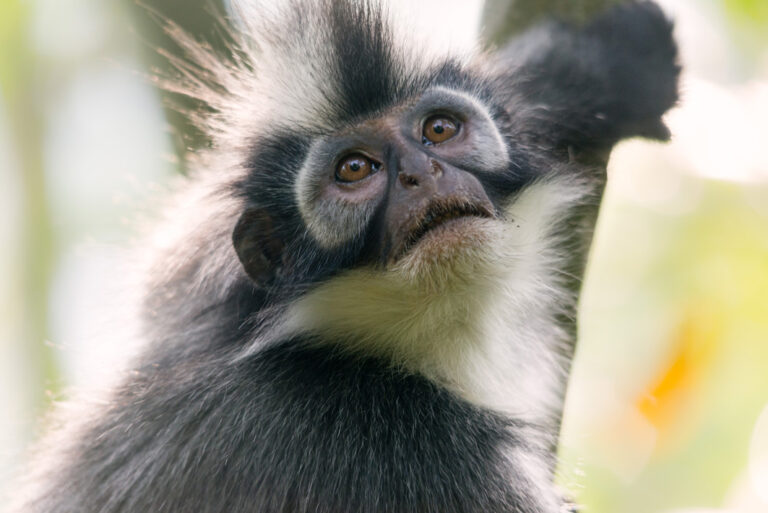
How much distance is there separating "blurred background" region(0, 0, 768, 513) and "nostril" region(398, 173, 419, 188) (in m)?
1.57

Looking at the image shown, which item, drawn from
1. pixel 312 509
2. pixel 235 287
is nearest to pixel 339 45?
pixel 235 287

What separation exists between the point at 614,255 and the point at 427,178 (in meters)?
4.17

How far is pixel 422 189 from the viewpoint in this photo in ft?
13.9

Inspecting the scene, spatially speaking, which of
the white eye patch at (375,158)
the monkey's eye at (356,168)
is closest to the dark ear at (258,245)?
the white eye patch at (375,158)

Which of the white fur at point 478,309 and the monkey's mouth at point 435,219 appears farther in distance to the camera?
the white fur at point 478,309

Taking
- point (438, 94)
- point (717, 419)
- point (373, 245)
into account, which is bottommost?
point (717, 419)

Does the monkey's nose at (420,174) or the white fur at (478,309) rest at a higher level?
the monkey's nose at (420,174)

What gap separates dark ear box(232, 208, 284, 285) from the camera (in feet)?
15.1

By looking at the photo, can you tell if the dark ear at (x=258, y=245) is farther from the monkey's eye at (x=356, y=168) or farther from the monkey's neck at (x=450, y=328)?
the monkey's eye at (x=356, y=168)

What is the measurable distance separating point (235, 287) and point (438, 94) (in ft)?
4.73

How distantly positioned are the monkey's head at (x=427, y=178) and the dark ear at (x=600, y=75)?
12mm

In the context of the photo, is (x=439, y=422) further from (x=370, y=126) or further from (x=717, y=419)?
(x=717, y=419)

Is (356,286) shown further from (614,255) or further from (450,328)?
(614,255)

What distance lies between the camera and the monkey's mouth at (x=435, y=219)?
4215mm
